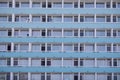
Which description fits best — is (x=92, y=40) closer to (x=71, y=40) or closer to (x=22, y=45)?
(x=71, y=40)

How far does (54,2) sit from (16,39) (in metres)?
7.25

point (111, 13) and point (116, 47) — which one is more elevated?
point (111, 13)

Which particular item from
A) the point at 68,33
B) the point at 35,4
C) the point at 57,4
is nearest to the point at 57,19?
the point at 57,4

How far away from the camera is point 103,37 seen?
4356 centimetres

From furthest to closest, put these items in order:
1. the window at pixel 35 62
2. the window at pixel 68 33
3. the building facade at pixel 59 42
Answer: the window at pixel 68 33 → the window at pixel 35 62 → the building facade at pixel 59 42

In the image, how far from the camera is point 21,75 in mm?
43469

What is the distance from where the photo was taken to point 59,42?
43.5 m

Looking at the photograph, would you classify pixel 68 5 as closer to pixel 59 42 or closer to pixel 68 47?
pixel 59 42

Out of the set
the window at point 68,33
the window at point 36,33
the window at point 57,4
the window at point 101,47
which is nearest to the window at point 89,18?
the window at point 68,33

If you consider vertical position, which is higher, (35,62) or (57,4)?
(57,4)

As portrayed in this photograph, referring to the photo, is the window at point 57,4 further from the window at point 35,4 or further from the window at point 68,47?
the window at point 68,47

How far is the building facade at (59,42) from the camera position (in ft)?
142

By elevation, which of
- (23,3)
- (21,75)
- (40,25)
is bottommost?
(21,75)

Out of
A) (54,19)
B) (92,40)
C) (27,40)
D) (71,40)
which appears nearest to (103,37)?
(92,40)
